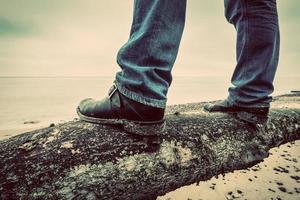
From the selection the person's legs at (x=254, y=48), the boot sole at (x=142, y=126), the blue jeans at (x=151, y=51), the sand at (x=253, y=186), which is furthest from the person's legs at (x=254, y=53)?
the sand at (x=253, y=186)

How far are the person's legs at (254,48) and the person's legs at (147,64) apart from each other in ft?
2.42

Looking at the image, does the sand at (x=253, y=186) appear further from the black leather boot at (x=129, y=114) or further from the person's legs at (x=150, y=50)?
the person's legs at (x=150, y=50)

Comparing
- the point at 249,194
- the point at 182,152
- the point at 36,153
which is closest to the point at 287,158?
the point at 249,194

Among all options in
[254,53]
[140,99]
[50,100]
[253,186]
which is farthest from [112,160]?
[50,100]

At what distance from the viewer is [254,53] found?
5.56ft

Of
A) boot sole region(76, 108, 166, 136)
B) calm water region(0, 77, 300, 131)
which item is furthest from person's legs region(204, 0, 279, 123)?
calm water region(0, 77, 300, 131)

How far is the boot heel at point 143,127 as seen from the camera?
46.4 inches

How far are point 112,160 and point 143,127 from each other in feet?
0.78

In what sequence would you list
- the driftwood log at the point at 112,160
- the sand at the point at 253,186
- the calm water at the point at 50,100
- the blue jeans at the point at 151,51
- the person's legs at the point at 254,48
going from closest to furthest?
the driftwood log at the point at 112,160
the blue jeans at the point at 151,51
the person's legs at the point at 254,48
the sand at the point at 253,186
the calm water at the point at 50,100

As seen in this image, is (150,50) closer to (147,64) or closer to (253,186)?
(147,64)

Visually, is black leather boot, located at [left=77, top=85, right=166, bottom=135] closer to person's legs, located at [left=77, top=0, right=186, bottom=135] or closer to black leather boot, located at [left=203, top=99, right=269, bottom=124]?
person's legs, located at [left=77, top=0, right=186, bottom=135]

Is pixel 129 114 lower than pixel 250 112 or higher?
higher

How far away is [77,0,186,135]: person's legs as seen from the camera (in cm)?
110

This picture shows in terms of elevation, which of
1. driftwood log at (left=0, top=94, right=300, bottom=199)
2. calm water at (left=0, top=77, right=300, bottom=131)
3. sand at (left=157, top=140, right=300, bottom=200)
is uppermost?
driftwood log at (left=0, top=94, right=300, bottom=199)
